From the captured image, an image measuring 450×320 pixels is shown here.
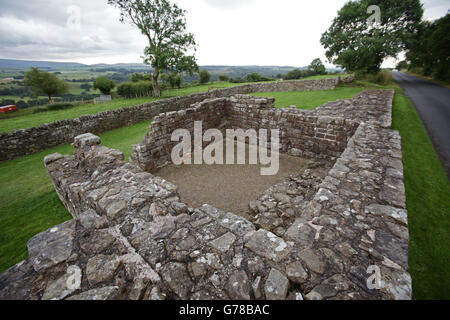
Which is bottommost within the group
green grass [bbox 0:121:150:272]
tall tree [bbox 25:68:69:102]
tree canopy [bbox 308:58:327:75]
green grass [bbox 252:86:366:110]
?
green grass [bbox 0:121:150:272]

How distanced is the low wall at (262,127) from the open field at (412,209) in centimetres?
217

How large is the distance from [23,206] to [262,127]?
8.74m

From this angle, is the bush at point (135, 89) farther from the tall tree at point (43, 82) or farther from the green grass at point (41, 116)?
the tall tree at point (43, 82)

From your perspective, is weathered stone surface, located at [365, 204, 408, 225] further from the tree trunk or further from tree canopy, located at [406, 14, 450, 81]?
tree canopy, located at [406, 14, 450, 81]

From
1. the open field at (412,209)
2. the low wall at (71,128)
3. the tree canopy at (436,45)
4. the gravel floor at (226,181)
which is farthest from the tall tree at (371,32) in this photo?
the gravel floor at (226,181)

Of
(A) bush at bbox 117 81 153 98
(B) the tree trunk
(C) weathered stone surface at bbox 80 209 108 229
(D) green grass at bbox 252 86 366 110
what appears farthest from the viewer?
(A) bush at bbox 117 81 153 98

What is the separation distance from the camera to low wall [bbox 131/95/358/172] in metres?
6.89

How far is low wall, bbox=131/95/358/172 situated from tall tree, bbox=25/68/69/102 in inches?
1454

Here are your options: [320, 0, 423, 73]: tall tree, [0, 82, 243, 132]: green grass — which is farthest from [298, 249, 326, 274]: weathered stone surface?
[320, 0, 423, 73]: tall tree

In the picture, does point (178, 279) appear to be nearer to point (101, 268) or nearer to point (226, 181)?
point (101, 268)

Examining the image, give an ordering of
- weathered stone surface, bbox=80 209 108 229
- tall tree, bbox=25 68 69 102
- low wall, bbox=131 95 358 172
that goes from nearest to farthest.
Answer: weathered stone surface, bbox=80 209 108 229 → low wall, bbox=131 95 358 172 → tall tree, bbox=25 68 69 102

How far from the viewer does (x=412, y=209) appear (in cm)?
431

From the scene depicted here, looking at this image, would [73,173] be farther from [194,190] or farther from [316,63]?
[316,63]

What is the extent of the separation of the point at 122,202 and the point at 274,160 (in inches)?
230
